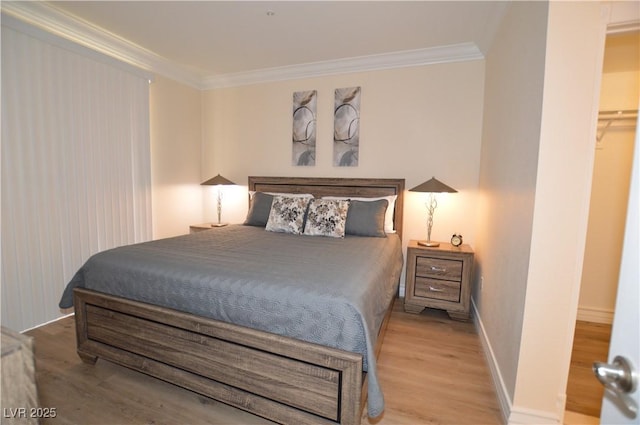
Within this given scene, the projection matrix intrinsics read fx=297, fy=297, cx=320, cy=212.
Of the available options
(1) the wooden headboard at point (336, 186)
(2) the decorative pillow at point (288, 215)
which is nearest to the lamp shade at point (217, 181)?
(1) the wooden headboard at point (336, 186)

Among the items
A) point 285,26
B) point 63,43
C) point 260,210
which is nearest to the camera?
point 63,43

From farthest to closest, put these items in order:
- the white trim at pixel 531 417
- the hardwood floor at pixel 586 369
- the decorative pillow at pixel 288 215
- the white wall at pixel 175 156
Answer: the white wall at pixel 175 156, the decorative pillow at pixel 288 215, the hardwood floor at pixel 586 369, the white trim at pixel 531 417

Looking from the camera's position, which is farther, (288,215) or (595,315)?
(288,215)

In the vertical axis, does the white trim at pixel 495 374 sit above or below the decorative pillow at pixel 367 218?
below

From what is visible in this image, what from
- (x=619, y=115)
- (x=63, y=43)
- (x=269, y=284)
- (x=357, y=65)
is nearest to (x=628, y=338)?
(x=269, y=284)

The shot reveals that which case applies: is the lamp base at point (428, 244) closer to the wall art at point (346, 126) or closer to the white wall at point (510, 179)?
the white wall at point (510, 179)

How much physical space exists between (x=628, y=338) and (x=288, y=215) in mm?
2699

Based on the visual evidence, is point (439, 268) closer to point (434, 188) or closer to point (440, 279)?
point (440, 279)

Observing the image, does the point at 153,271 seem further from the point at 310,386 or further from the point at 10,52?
the point at 10,52

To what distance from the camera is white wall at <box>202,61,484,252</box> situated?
10.3ft

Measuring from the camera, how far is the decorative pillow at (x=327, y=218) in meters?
2.92

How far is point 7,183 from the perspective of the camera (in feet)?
7.61

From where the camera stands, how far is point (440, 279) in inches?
113

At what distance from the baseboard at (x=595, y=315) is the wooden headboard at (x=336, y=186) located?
6.02ft
